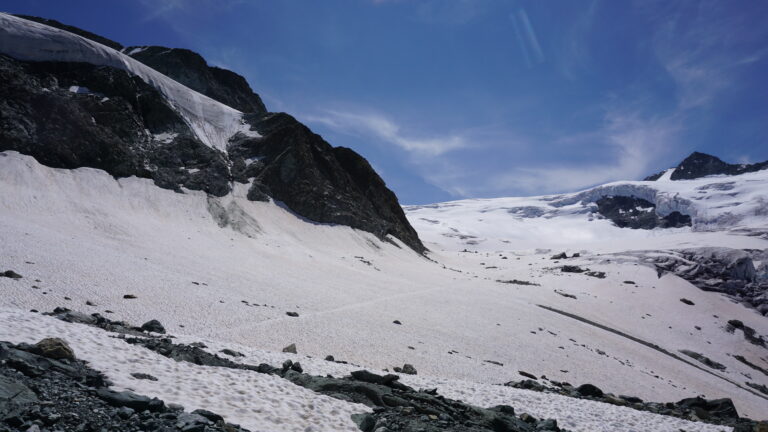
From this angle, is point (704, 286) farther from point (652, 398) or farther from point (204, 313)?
point (204, 313)

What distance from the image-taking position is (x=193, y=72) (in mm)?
81938

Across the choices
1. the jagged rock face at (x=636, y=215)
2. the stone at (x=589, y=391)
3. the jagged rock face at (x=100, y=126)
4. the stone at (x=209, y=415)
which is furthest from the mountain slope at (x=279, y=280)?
the jagged rock face at (x=636, y=215)

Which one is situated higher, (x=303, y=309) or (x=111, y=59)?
(x=111, y=59)

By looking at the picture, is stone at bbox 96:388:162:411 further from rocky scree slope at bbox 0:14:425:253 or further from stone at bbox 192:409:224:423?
rocky scree slope at bbox 0:14:425:253

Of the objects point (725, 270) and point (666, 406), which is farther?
point (725, 270)

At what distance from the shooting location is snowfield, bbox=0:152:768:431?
42.5ft

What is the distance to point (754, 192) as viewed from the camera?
463 feet

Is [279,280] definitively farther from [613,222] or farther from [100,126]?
[613,222]

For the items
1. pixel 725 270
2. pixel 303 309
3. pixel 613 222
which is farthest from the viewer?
pixel 613 222

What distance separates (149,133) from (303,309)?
128 ft

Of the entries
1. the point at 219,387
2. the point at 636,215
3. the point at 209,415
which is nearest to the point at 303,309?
the point at 219,387

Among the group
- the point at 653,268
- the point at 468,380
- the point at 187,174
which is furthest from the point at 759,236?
the point at 187,174

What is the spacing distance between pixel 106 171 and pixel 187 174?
834 centimetres

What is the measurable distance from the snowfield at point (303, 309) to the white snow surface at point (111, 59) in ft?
48.4
